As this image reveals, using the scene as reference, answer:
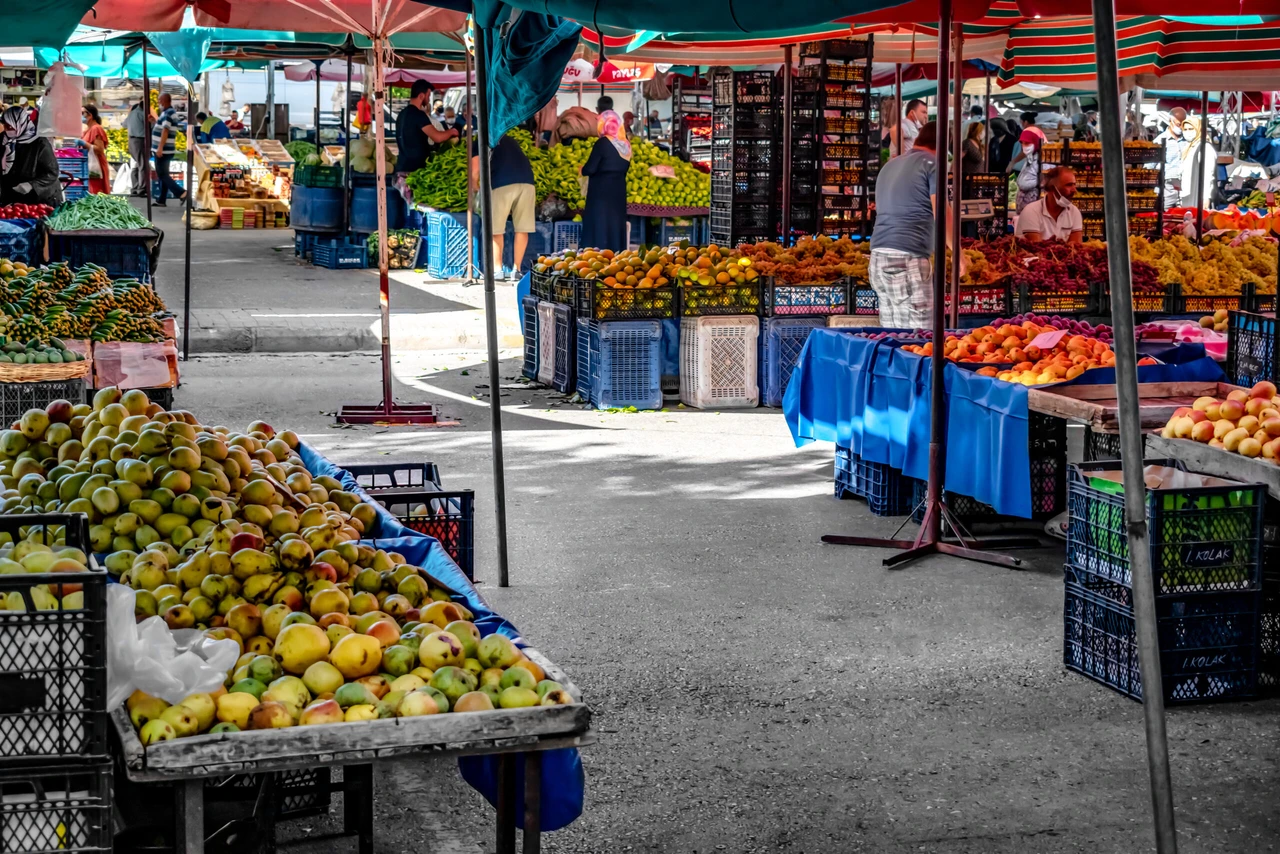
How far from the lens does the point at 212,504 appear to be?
4.47 meters

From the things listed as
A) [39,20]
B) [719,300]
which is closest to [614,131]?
[719,300]

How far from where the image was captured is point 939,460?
25.6 feet

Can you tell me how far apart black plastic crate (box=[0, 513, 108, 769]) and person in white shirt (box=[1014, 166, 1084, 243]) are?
37.6ft

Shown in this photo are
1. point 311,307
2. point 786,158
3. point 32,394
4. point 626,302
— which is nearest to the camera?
point 32,394

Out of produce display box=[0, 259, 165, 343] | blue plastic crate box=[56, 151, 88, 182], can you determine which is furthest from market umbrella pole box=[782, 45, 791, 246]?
blue plastic crate box=[56, 151, 88, 182]

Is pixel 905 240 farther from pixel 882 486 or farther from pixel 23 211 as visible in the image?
pixel 23 211

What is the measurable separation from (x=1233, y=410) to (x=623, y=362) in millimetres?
6214

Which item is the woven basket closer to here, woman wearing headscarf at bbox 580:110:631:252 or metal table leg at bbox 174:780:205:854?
metal table leg at bbox 174:780:205:854

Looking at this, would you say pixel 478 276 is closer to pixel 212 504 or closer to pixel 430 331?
pixel 430 331

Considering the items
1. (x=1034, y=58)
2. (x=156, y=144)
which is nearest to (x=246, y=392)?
(x=1034, y=58)

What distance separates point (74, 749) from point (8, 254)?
1219cm

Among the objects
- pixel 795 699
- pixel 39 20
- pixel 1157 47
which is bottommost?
pixel 795 699

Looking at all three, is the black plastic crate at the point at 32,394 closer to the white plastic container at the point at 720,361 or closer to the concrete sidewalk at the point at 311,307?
the white plastic container at the point at 720,361

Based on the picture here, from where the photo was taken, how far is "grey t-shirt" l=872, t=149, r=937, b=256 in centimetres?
1002
